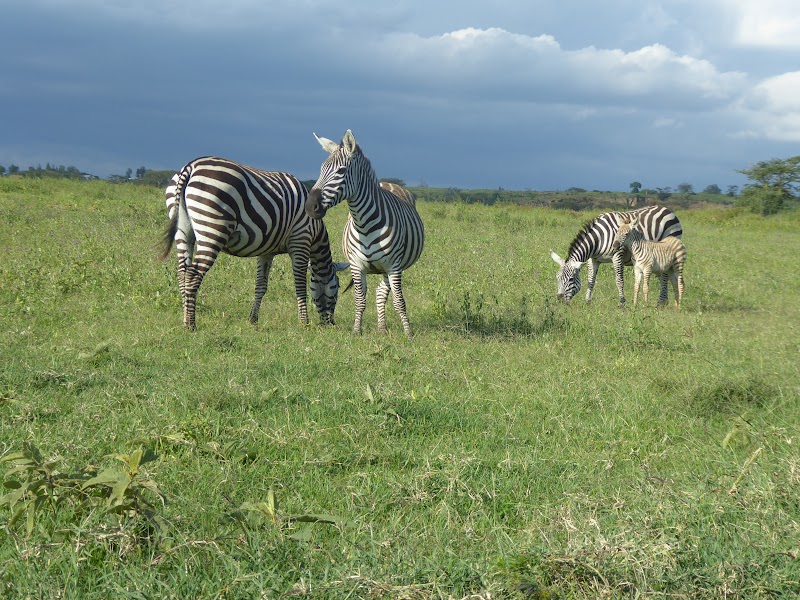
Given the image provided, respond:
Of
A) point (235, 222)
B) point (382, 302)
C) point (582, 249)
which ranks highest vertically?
point (235, 222)

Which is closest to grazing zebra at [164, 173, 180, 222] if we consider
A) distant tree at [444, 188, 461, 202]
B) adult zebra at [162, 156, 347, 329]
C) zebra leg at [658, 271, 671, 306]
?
adult zebra at [162, 156, 347, 329]

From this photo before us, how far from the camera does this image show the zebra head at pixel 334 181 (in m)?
8.17

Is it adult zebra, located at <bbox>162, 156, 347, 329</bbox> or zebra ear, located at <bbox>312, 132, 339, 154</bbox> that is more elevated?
zebra ear, located at <bbox>312, 132, 339, 154</bbox>

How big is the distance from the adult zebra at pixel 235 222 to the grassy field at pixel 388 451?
698mm

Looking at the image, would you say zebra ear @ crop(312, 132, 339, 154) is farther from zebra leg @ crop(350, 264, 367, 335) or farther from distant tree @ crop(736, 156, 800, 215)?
distant tree @ crop(736, 156, 800, 215)

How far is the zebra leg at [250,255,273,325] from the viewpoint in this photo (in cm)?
970

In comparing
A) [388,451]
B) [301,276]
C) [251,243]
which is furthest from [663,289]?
[388,451]

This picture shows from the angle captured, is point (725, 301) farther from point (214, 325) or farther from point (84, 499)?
point (84, 499)

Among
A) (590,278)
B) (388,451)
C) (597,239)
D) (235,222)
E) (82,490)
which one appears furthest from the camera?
(597,239)

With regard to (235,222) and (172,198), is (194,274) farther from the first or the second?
(172,198)

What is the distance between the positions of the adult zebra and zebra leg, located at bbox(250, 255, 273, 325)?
1 centimetres

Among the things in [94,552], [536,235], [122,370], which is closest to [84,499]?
A: [94,552]

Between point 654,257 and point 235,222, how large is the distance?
7441mm

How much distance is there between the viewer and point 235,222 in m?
8.84
